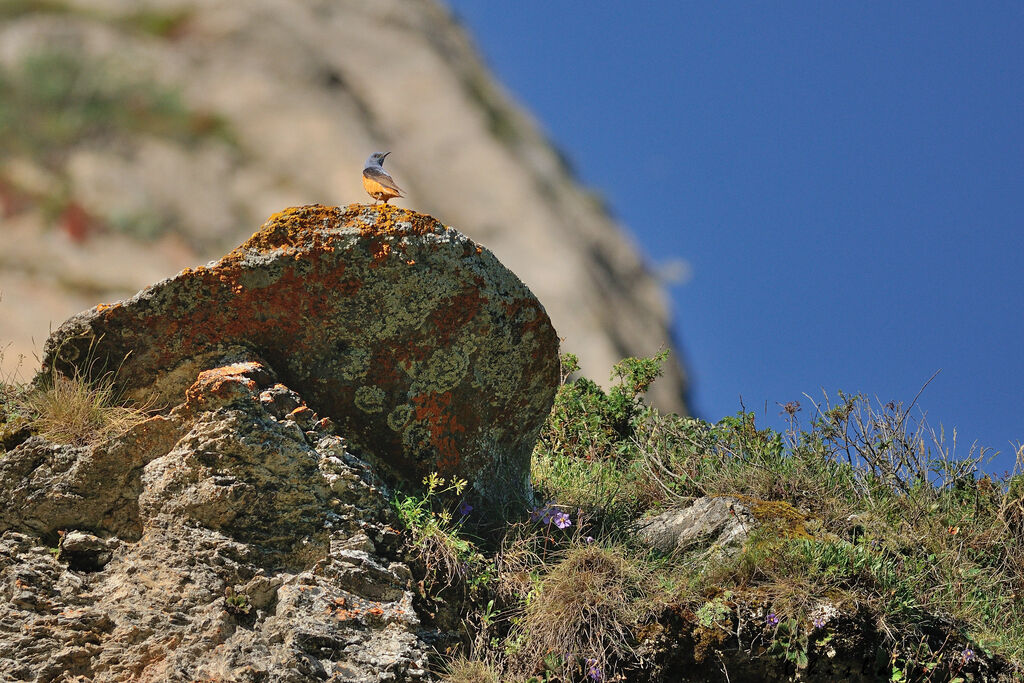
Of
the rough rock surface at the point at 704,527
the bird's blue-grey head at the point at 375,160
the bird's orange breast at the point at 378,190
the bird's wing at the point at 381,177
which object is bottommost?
the rough rock surface at the point at 704,527

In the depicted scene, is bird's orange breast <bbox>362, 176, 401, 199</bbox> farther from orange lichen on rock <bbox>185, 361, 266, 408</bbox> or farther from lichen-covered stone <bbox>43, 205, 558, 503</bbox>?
orange lichen on rock <bbox>185, 361, 266, 408</bbox>

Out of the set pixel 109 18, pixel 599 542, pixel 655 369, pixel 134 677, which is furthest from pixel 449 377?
pixel 109 18

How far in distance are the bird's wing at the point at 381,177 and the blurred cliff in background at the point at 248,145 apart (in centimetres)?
1593

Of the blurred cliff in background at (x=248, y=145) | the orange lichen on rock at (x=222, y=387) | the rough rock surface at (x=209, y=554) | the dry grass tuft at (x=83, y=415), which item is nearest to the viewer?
the rough rock surface at (x=209, y=554)

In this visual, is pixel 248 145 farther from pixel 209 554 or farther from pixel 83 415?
pixel 209 554

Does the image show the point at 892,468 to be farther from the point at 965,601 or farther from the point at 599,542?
the point at 599,542

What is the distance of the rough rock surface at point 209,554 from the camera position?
4.89 meters

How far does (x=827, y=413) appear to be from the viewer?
8.09 meters

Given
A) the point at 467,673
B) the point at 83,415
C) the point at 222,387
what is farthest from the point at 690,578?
the point at 83,415

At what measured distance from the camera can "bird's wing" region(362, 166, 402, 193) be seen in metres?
6.04

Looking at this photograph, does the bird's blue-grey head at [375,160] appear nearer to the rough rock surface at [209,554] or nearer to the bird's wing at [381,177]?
the bird's wing at [381,177]

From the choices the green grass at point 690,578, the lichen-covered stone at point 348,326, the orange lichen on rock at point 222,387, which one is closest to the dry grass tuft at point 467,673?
the green grass at point 690,578

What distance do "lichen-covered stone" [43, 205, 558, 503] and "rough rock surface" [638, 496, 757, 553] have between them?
1.42 m

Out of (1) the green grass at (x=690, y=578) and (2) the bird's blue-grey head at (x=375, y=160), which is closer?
(1) the green grass at (x=690, y=578)
